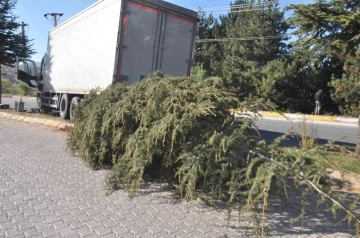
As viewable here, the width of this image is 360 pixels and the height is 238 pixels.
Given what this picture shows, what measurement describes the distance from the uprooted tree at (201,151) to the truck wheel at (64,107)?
7778 millimetres

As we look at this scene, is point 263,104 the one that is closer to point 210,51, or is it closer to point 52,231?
point 52,231

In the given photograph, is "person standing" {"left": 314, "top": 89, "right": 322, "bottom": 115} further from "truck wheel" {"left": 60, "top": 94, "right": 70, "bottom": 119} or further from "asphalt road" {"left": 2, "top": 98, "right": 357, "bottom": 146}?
"truck wheel" {"left": 60, "top": 94, "right": 70, "bottom": 119}

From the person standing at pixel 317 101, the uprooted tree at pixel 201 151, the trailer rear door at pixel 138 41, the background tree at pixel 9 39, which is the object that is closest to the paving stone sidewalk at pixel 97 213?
the uprooted tree at pixel 201 151

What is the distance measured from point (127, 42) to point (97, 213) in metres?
6.33

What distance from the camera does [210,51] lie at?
36312 mm

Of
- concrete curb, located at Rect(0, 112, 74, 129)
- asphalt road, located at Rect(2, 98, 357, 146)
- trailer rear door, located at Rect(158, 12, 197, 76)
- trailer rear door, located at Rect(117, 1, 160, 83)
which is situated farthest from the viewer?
concrete curb, located at Rect(0, 112, 74, 129)

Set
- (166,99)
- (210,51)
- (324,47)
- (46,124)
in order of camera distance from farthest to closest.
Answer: (210,51), (46,124), (324,47), (166,99)

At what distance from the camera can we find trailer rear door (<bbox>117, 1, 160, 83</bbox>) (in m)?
9.38

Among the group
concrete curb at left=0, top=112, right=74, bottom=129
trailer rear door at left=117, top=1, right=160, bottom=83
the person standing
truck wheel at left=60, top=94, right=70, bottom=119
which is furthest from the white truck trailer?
the person standing

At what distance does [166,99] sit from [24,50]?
17.6 metres

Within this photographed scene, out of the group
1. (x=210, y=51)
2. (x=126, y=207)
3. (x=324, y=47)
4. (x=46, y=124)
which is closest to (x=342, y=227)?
(x=126, y=207)

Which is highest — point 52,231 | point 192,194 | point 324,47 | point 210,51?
point 210,51

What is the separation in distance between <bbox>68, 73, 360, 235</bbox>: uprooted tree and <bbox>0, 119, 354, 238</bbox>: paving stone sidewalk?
0.21 metres

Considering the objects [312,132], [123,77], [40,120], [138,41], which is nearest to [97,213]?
[312,132]
